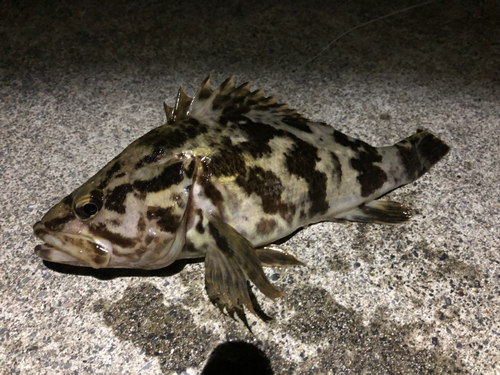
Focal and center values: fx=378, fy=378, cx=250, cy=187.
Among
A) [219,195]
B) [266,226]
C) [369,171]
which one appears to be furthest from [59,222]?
[369,171]

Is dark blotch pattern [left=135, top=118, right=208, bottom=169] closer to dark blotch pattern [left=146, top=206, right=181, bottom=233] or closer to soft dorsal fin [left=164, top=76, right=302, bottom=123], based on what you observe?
soft dorsal fin [left=164, top=76, right=302, bottom=123]

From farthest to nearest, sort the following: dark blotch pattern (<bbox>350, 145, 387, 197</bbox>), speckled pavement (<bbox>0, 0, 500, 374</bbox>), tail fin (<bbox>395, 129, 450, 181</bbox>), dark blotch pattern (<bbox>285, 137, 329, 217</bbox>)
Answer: tail fin (<bbox>395, 129, 450, 181</bbox>) → dark blotch pattern (<bbox>350, 145, 387, 197</bbox>) → dark blotch pattern (<bbox>285, 137, 329, 217</bbox>) → speckled pavement (<bbox>0, 0, 500, 374</bbox>)

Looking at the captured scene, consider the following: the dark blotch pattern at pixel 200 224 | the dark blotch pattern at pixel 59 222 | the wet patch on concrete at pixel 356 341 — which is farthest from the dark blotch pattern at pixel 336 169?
the dark blotch pattern at pixel 59 222

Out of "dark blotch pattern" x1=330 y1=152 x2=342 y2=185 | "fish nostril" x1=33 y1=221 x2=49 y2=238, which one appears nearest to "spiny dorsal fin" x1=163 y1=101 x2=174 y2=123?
"fish nostril" x1=33 y1=221 x2=49 y2=238

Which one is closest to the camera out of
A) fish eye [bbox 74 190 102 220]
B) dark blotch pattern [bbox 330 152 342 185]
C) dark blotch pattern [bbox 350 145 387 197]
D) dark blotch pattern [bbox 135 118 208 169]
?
fish eye [bbox 74 190 102 220]

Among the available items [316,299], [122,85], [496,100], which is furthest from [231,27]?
[316,299]

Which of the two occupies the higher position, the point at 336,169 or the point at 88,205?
the point at 336,169

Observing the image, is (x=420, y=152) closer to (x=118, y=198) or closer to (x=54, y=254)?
(x=118, y=198)
